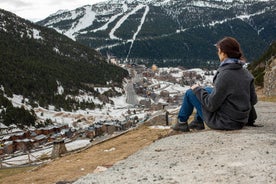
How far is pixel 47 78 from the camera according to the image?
133250 mm

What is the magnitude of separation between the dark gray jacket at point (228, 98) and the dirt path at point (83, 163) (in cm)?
196

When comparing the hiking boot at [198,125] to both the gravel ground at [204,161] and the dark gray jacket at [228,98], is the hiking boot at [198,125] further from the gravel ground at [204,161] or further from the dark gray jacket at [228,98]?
the dark gray jacket at [228,98]

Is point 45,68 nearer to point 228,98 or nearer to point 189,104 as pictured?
point 189,104

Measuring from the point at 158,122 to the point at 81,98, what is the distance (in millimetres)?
118106

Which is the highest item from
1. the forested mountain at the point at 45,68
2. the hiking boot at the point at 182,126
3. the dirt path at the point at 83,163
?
the forested mountain at the point at 45,68

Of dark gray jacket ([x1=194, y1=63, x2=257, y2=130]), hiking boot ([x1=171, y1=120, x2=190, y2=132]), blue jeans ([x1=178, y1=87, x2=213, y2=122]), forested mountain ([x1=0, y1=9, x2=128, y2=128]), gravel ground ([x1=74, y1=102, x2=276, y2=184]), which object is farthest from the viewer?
forested mountain ([x1=0, y1=9, x2=128, y2=128])

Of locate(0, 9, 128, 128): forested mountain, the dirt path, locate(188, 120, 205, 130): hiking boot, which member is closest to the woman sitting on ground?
locate(188, 120, 205, 130): hiking boot

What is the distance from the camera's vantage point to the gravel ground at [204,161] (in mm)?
5336

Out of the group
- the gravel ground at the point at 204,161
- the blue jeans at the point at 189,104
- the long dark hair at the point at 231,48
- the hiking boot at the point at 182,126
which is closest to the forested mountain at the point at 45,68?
the hiking boot at the point at 182,126

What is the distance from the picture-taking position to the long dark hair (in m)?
7.80

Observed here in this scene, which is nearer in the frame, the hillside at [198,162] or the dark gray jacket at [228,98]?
the hillside at [198,162]

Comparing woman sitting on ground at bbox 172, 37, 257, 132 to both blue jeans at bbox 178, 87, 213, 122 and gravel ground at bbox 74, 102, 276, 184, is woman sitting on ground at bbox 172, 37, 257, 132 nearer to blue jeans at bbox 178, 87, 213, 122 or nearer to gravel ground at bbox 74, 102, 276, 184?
blue jeans at bbox 178, 87, 213, 122

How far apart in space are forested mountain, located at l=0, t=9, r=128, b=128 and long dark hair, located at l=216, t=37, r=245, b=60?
9330 centimetres

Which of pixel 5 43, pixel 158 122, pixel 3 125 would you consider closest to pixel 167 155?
pixel 158 122
